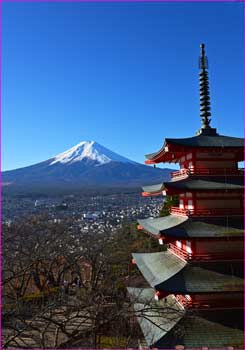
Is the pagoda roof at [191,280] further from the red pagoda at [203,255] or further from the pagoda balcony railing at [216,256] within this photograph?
the pagoda balcony railing at [216,256]

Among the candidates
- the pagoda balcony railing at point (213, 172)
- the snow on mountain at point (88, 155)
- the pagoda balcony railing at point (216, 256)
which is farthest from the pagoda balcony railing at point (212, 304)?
the snow on mountain at point (88, 155)

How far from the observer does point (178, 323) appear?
835 cm

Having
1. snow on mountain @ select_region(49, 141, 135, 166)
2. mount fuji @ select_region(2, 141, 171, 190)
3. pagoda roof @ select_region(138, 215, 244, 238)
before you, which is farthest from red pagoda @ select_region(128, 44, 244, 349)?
snow on mountain @ select_region(49, 141, 135, 166)

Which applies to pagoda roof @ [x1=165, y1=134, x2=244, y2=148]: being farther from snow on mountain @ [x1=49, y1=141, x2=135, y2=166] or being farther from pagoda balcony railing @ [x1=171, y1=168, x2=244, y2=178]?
snow on mountain @ [x1=49, y1=141, x2=135, y2=166]

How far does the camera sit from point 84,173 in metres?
109

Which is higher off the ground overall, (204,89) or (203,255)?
(204,89)

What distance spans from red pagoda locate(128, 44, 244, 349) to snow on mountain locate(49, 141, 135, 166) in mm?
108260

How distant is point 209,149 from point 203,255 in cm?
268

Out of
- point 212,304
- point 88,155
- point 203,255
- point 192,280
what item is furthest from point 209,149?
point 88,155

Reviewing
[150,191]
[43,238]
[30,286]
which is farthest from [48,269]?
[150,191]

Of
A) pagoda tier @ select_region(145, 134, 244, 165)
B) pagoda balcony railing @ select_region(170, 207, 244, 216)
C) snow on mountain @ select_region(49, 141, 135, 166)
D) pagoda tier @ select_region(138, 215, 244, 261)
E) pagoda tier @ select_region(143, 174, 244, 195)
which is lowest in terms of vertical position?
pagoda tier @ select_region(138, 215, 244, 261)

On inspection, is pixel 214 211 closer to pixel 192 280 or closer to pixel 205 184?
pixel 205 184

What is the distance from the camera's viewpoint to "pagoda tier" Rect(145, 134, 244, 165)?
30.3ft

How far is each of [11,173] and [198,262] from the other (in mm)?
103098
